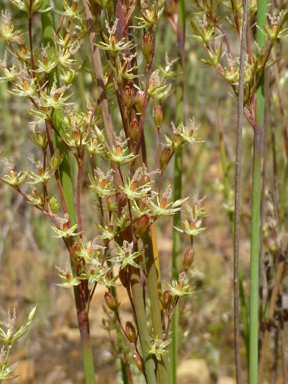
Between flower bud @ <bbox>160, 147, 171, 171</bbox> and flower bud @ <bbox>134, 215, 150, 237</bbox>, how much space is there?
0.20 ft

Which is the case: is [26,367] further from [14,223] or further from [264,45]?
[264,45]

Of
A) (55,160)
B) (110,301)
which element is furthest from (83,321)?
(55,160)

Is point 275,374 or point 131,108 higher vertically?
point 131,108

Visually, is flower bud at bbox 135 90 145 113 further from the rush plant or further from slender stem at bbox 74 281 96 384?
slender stem at bbox 74 281 96 384

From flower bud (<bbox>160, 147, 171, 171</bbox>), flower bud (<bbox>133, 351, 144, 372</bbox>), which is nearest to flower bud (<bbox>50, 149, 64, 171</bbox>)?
flower bud (<bbox>160, 147, 171, 171</bbox>)

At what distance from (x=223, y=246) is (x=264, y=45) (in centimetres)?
213

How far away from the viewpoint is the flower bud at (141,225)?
0.52 metres

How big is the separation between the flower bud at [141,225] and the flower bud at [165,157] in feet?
0.20

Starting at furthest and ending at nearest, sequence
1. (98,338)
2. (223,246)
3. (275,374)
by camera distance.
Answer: (223,246) < (98,338) < (275,374)

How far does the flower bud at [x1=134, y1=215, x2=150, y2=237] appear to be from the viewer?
20.5 inches

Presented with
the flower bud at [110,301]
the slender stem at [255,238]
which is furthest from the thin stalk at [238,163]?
the flower bud at [110,301]

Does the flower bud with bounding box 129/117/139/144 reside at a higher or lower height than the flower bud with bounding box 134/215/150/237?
higher

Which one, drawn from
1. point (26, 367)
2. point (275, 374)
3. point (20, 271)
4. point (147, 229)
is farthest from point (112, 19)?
point (20, 271)

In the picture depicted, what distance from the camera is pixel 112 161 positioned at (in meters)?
0.51
